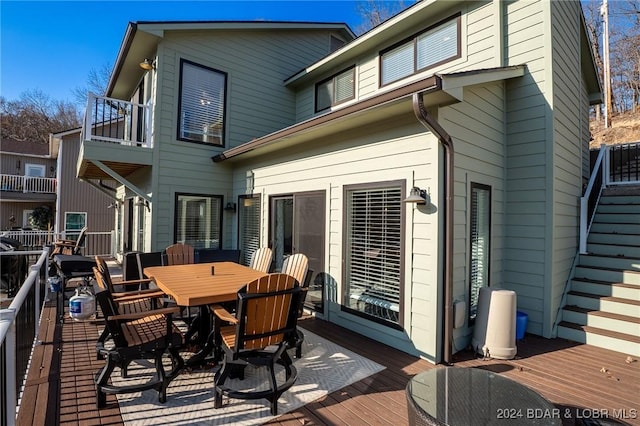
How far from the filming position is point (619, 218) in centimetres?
567

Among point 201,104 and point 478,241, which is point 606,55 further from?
point 201,104

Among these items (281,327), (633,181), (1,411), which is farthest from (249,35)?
(633,181)

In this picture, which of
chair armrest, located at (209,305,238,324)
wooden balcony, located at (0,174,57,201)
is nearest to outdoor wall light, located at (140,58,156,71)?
chair armrest, located at (209,305,238,324)

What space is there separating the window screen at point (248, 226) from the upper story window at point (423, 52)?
3.55m

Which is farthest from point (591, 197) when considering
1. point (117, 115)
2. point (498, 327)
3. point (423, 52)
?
point (117, 115)

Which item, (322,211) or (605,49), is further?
(605,49)

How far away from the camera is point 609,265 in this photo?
4.90m

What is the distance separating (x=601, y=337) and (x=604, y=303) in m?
0.56

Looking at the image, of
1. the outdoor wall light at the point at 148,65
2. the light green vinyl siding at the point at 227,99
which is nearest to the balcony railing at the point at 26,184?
the outdoor wall light at the point at 148,65

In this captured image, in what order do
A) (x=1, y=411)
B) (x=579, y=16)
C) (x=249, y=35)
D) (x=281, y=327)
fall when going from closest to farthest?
(x=1, y=411), (x=281, y=327), (x=579, y=16), (x=249, y=35)

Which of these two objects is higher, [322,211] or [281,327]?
[322,211]

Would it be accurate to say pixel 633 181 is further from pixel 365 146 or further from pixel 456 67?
pixel 365 146

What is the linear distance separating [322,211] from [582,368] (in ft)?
11.7

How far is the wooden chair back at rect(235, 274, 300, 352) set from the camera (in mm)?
2607
